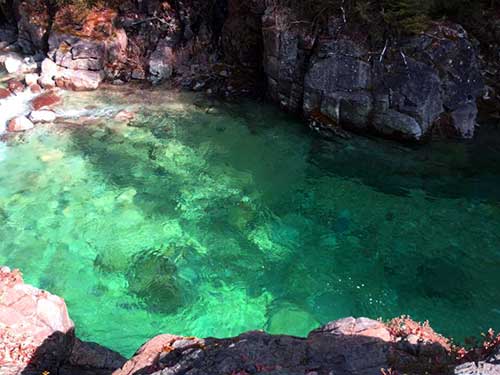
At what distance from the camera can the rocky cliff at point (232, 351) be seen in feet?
17.0

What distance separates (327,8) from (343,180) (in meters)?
6.22

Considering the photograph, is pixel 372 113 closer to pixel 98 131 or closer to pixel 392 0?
pixel 392 0

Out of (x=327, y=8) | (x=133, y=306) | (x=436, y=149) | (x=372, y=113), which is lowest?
(x=133, y=306)

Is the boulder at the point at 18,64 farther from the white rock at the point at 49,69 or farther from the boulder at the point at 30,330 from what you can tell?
the boulder at the point at 30,330

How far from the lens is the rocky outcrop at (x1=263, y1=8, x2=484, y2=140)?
1446cm

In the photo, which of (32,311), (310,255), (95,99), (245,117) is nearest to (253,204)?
(310,255)

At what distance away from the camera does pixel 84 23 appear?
19.0m

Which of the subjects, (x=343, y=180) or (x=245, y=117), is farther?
(x=245, y=117)

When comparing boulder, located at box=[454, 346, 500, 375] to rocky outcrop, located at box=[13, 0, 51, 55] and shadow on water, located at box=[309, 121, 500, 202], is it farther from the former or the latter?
rocky outcrop, located at box=[13, 0, 51, 55]

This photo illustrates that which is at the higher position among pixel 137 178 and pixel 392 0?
pixel 392 0

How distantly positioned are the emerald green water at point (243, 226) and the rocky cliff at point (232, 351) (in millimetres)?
1641

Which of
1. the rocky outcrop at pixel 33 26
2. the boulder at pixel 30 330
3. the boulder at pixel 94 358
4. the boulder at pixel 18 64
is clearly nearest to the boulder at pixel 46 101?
the boulder at pixel 18 64

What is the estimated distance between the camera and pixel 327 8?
49.6ft

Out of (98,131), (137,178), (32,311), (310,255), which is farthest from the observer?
(98,131)
